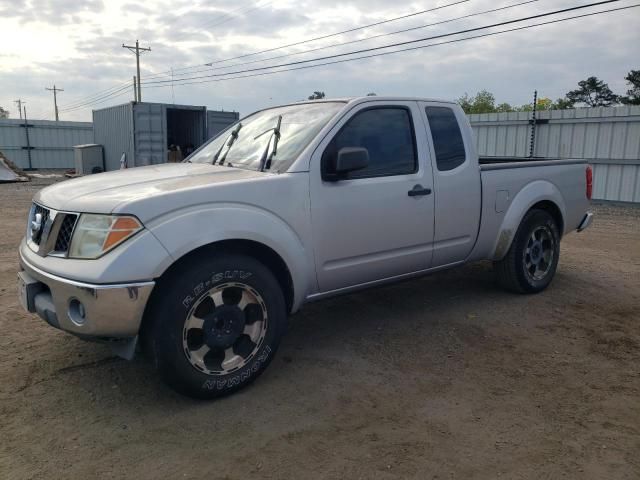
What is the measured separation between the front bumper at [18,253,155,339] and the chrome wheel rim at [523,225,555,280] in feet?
12.9

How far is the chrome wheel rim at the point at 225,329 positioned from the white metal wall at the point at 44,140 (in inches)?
1190

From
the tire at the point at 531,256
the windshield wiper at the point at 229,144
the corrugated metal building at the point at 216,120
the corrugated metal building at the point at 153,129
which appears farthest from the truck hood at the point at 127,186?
the corrugated metal building at the point at 216,120

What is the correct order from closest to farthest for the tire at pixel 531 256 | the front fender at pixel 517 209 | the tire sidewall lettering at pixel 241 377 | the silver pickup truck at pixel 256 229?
the silver pickup truck at pixel 256 229, the tire sidewall lettering at pixel 241 377, the front fender at pixel 517 209, the tire at pixel 531 256

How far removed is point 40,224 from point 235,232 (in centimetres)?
128

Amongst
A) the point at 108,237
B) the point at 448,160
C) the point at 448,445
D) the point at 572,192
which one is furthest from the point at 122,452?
the point at 572,192

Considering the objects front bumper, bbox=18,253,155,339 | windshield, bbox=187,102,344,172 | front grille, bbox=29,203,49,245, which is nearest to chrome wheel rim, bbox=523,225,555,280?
windshield, bbox=187,102,344,172

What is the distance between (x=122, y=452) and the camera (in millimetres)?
2779

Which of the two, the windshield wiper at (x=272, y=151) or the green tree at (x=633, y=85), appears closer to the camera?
the windshield wiper at (x=272, y=151)

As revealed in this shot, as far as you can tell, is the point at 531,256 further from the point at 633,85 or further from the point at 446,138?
the point at 633,85

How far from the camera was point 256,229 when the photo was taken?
334 cm

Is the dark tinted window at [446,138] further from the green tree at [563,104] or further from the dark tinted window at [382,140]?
the green tree at [563,104]

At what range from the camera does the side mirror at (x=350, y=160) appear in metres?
3.58

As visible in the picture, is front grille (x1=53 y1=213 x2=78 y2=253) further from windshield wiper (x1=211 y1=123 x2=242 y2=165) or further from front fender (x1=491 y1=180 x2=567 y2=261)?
front fender (x1=491 y1=180 x2=567 y2=261)

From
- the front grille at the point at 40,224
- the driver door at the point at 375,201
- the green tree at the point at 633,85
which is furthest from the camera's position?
the green tree at the point at 633,85
